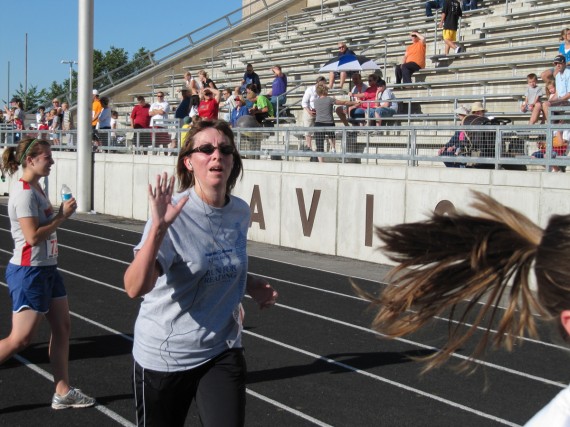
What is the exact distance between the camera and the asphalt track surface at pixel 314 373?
614cm

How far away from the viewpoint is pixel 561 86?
1404 centimetres

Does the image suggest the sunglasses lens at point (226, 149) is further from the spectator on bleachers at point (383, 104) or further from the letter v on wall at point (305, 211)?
the spectator on bleachers at point (383, 104)

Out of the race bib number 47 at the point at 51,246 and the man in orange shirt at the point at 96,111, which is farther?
the man in orange shirt at the point at 96,111

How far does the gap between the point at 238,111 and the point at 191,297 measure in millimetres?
15179

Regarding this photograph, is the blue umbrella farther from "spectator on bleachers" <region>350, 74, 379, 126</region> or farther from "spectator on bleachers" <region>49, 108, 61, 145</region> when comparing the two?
"spectator on bleachers" <region>49, 108, 61, 145</region>

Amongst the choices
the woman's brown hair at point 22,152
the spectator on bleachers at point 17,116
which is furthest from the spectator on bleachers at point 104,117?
Result: the woman's brown hair at point 22,152

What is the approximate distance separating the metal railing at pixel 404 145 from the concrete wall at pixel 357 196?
20 cm

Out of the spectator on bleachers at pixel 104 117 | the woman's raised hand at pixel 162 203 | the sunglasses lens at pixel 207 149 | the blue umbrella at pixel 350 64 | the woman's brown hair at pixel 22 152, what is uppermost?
the blue umbrella at pixel 350 64

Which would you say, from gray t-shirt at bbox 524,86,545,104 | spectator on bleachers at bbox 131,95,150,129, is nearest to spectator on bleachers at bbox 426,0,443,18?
spectator on bleachers at bbox 131,95,150,129

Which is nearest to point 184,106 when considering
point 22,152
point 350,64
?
point 350,64

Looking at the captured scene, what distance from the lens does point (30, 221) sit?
5.94 meters

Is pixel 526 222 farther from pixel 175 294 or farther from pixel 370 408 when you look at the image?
pixel 370 408

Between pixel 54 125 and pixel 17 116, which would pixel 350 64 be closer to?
pixel 54 125

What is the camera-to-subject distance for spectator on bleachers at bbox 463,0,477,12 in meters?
24.3
